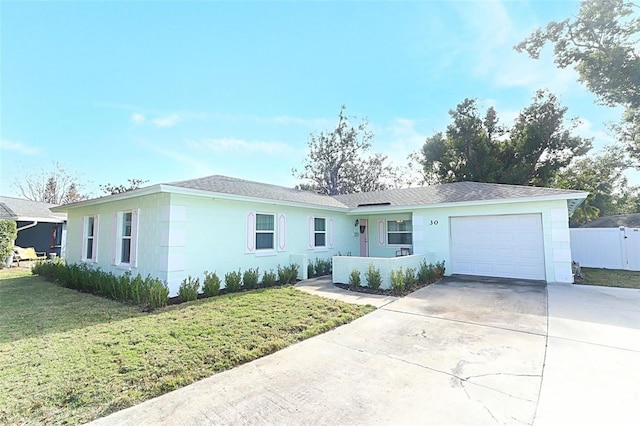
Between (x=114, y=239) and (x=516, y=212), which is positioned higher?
(x=516, y=212)

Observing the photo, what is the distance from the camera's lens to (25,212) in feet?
53.3

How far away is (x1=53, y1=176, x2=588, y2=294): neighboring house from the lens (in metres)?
7.62

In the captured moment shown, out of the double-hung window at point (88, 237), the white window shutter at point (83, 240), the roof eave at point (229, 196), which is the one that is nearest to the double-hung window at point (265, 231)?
the roof eave at point (229, 196)

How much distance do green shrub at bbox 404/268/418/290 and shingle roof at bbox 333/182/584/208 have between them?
3.53m

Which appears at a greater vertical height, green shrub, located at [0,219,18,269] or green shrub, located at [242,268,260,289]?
green shrub, located at [0,219,18,269]

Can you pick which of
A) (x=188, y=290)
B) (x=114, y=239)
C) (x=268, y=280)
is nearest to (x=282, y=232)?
(x=268, y=280)

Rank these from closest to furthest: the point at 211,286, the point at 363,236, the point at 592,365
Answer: the point at 592,365, the point at 211,286, the point at 363,236

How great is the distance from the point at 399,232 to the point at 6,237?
18.3 m

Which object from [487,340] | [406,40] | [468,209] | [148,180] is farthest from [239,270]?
[148,180]

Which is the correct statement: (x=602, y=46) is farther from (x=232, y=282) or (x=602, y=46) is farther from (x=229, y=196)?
(x=232, y=282)

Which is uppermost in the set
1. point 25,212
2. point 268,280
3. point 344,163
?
point 344,163

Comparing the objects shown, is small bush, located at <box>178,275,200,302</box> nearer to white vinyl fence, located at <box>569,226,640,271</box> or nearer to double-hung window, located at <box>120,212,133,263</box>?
double-hung window, located at <box>120,212,133,263</box>

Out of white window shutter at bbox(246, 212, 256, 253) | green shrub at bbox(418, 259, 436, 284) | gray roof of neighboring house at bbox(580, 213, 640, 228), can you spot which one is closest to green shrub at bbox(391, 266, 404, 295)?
green shrub at bbox(418, 259, 436, 284)

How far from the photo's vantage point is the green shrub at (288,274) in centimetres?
934
